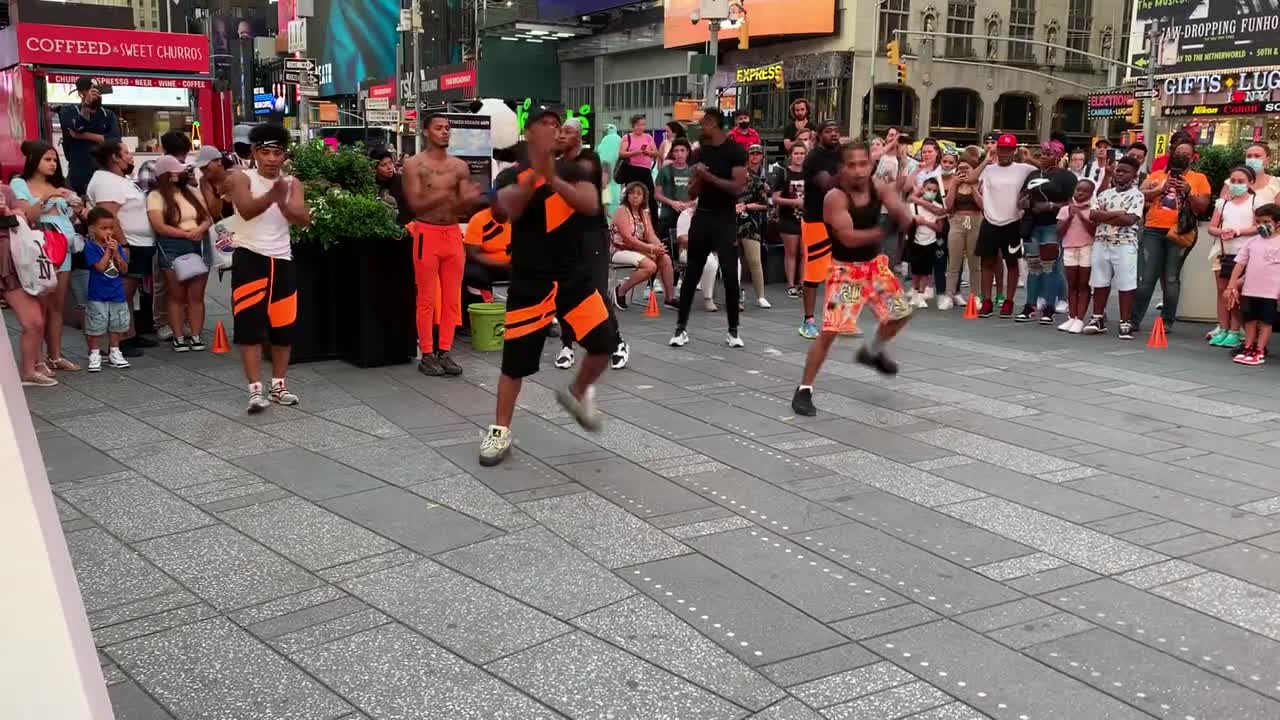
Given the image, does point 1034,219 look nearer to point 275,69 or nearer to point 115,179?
point 115,179

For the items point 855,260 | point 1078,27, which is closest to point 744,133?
point 855,260

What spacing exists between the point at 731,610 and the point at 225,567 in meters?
2.05

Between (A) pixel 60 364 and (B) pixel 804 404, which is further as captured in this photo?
(A) pixel 60 364

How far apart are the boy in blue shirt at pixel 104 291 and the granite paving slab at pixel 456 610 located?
17.7ft

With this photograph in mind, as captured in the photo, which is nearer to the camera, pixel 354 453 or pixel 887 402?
pixel 354 453

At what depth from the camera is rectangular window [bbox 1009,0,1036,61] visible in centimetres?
4525

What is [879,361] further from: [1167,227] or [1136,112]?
[1136,112]

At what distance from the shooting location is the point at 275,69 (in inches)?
2778

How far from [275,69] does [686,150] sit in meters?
64.8

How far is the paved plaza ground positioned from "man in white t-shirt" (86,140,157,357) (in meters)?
1.58

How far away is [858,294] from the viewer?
Result: 23.7 feet

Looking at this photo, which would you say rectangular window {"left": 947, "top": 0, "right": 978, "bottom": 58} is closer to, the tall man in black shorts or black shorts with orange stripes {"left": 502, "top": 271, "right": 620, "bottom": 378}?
the tall man in black shorts

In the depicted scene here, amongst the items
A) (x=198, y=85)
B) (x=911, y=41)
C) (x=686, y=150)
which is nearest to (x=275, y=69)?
(x=911, y=41)

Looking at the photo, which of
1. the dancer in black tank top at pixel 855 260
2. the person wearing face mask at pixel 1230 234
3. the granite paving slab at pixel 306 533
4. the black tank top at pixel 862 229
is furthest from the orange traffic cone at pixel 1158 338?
the granite paving slab at pixel 306 533
